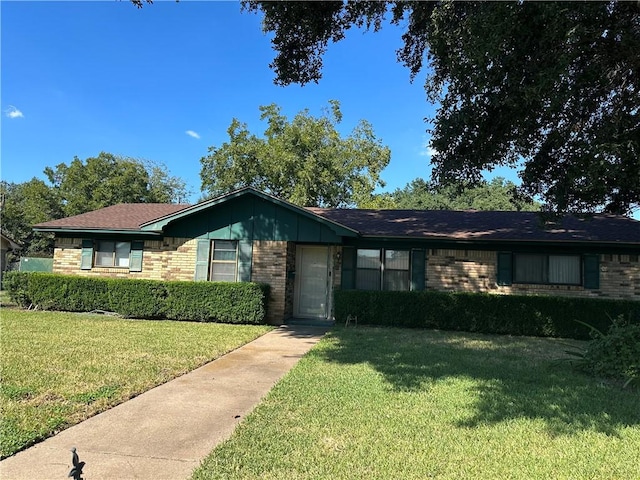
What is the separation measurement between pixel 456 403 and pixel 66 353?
20.4 feet

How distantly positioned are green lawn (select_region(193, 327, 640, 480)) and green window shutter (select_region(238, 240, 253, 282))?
591 cm

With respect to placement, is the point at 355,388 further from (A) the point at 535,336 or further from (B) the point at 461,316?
(A) the point at 535,336

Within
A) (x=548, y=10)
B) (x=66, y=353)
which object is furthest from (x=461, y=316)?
(x=66, y=353)

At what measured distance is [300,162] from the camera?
110 feet

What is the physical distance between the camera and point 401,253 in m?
13.4

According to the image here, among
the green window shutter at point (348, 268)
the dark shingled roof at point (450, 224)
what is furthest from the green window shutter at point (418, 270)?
the green window shutter at point (348, 268)

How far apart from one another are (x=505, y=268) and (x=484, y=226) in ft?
6.20

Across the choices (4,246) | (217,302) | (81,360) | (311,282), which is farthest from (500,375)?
(4,246)

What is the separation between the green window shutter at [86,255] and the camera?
14367 mm

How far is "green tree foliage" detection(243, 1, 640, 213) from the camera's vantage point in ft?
21.0

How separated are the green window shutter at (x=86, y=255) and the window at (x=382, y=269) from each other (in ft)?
28.0

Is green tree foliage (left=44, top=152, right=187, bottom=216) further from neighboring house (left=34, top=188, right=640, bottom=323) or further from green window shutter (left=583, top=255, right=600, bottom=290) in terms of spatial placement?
green window shutter (left=583, top=255, right=600, bottom=290)

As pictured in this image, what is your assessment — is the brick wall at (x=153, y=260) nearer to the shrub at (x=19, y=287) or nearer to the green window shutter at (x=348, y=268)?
the shrub at (x=19, y=287)

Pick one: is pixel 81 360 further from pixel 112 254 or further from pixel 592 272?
pixel 592 272
